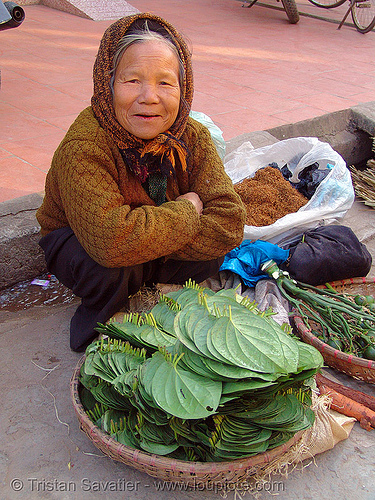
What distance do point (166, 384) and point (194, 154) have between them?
1.03m

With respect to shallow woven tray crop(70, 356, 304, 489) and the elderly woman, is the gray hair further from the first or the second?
shallow woven tray crop(70, 356, 304, 489)

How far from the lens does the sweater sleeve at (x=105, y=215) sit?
1780mm

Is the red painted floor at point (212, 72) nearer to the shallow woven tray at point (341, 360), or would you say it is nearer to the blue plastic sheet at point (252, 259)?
the blue plastic sheet at point (252, 259)

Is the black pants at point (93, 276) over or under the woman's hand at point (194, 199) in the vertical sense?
under

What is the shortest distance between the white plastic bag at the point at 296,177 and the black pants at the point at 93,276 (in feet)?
1.98

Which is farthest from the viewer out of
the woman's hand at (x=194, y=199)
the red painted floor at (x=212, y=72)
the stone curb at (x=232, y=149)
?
the red painted floor at (x=212, y=72)

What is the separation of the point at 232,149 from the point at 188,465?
2418 millimetres

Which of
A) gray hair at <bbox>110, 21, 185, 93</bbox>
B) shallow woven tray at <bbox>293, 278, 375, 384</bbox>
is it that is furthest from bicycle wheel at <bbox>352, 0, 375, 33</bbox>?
shallow woven tray at <bbox>293, 278, 375, 384</bbox>

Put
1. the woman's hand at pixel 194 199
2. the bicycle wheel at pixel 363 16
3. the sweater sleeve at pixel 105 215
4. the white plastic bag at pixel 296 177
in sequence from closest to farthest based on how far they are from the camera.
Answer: the sweater sleeve at pixel 105 215
the woman's hand at pixel 194 199
the white plastic bag at pixel 296 177
the bicycle wheel at pixel 363 16

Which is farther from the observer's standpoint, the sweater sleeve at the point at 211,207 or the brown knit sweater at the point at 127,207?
the sweater sleeve at the point at 211,207

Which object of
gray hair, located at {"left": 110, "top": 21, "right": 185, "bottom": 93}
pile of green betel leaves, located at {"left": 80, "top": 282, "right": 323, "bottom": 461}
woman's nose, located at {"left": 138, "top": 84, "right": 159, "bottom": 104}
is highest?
gray hair, located at {"left": 110, "top": 21, "right": 185, "bottom": 93}

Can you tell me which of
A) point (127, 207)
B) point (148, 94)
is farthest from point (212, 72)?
point (127, 207)

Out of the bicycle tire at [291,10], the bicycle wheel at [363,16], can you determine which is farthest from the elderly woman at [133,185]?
the bicycle wheel at [363,16]

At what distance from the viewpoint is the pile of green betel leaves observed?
139cm
